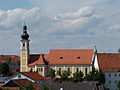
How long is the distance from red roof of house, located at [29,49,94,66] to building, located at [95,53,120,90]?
219 centimetres

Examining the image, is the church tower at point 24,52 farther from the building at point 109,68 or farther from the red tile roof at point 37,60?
the building at point 109,68

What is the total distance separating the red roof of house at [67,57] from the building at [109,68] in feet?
7.17

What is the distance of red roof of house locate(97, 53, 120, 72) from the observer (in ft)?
310

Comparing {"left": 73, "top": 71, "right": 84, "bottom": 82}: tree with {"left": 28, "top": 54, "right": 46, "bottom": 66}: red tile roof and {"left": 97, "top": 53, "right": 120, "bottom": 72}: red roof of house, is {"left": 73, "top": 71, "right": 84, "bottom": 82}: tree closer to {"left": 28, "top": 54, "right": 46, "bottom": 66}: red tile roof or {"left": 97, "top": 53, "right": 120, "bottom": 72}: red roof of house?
{"left": 97, "top": 53, "right": 120, "bottom": 72}: red roof of house

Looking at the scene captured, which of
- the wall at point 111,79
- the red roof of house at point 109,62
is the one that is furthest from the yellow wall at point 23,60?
the wall at point 111,79

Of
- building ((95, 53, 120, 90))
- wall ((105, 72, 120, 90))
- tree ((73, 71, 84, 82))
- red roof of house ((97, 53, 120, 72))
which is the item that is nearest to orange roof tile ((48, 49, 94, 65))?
building ((95, 53, 120, 90))

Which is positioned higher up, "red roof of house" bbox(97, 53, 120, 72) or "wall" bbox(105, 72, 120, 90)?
"red roof of house" bbox(97, 53, 120, 72)

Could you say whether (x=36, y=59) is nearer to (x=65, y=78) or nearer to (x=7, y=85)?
(x=65, y=78)

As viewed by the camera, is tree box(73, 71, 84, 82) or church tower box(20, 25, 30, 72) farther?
church tower box(20, 25, 30, 72)

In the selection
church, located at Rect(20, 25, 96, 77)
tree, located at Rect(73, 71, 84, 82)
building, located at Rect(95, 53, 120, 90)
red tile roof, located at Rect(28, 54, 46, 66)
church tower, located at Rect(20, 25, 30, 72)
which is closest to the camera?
tree, located at Rect(73, 71, 84, 82)

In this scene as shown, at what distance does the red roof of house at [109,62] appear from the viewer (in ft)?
310

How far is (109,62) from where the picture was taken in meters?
95.9

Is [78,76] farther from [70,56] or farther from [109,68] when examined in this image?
[109,68]

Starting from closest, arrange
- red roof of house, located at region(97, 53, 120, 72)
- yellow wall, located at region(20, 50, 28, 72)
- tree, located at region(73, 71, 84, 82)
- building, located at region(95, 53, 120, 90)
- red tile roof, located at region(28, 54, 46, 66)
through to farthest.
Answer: tree, located at region(73, 71, 84, 82), building, located at region(95, 53, 120, 90), red roof of house, located at region(97, 53, 120, 72), red tile roof, located at region(28, 54, 46, 66), yellow wall, located at region(20, 50, 28, 72)
